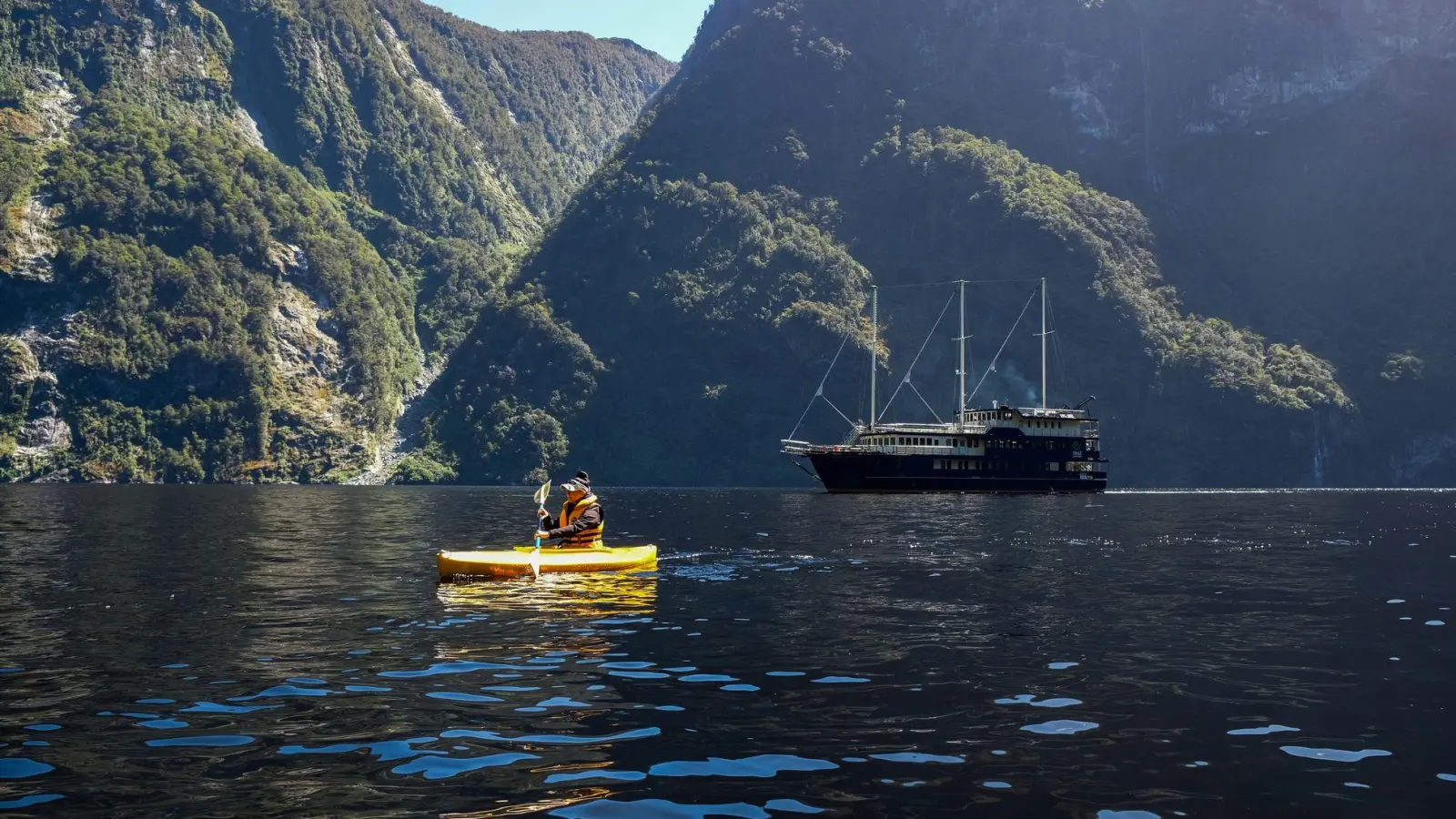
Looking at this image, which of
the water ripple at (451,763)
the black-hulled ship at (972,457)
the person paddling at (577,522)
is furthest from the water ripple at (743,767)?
the black-hulled ship at (972,457)

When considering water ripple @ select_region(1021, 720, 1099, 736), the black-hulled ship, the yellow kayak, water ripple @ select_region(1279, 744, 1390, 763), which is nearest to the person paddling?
the yellow kayak

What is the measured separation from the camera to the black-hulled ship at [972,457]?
383 ft

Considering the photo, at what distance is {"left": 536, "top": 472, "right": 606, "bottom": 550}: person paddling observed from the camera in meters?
36.2

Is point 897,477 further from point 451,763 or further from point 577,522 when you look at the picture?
point 451,763

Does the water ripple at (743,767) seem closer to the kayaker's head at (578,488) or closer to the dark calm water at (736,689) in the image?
the dark calm water at (736,689)

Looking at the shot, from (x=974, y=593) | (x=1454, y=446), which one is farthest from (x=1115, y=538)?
(x=1454, y=446)

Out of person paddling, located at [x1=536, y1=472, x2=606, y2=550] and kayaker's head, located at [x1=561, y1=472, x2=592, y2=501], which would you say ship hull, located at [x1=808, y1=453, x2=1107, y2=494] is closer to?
person paddling, located at [x1=536, y1=472, x2=606, y2=550]

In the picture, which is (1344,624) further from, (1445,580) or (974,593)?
(1445,580)

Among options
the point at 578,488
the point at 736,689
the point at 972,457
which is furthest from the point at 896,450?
the point at 736,689

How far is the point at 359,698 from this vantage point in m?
18.4

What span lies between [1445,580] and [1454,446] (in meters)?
185

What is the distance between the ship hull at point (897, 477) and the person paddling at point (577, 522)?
78.6 m

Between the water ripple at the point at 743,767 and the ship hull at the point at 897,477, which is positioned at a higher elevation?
the ship hull at the point at 897,477

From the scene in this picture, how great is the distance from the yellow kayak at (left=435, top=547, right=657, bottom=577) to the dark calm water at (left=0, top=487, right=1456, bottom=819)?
63 centimetres
